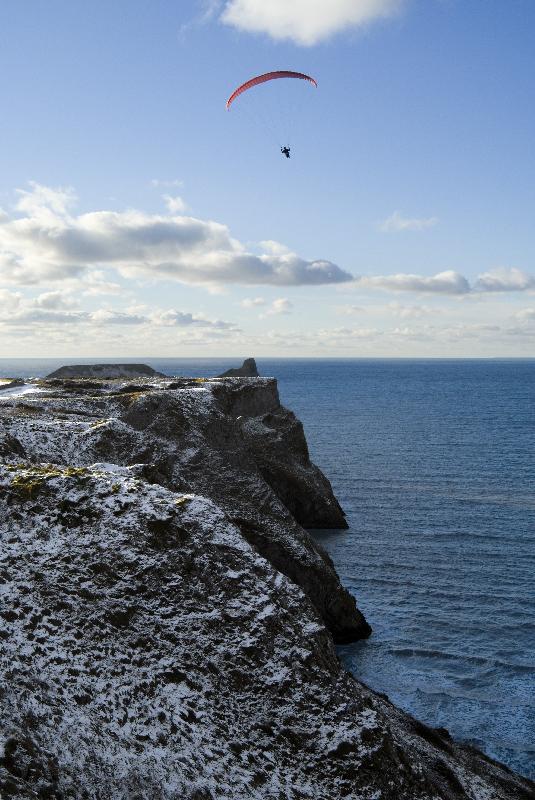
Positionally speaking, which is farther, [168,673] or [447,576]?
[447,576]

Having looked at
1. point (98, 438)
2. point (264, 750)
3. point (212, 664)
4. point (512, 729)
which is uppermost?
point (98, 438)

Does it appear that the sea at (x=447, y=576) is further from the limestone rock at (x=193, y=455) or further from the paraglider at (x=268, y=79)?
the paraglider at (x=268, y=79)

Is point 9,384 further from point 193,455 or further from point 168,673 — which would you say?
point 168,673

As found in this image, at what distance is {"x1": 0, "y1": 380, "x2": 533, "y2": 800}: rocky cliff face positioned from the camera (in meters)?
17.5

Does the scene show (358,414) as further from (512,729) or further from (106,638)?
(106,638)

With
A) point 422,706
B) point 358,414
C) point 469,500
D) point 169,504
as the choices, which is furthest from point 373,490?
point 358,414

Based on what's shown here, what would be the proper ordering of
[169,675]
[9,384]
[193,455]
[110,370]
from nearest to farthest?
[169,675] < [193,455] < [9,384] < [110,370]

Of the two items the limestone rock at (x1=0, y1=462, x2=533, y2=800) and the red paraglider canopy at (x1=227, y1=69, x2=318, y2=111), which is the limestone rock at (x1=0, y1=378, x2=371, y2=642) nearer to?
the limestone rock at (x1=0, y1=462, x2=533, y2=800)

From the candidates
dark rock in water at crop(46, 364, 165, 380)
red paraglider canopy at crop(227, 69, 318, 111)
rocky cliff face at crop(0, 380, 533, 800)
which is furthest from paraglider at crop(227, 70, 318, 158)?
dark rock in water at crop(46, 364, 165, 380)

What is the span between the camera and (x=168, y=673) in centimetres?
1961

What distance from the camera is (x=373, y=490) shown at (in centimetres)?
6656

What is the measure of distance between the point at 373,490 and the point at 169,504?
151 ft

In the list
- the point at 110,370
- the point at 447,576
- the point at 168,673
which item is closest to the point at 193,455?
the point at 168,673

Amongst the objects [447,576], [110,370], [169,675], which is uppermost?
[110,370]
